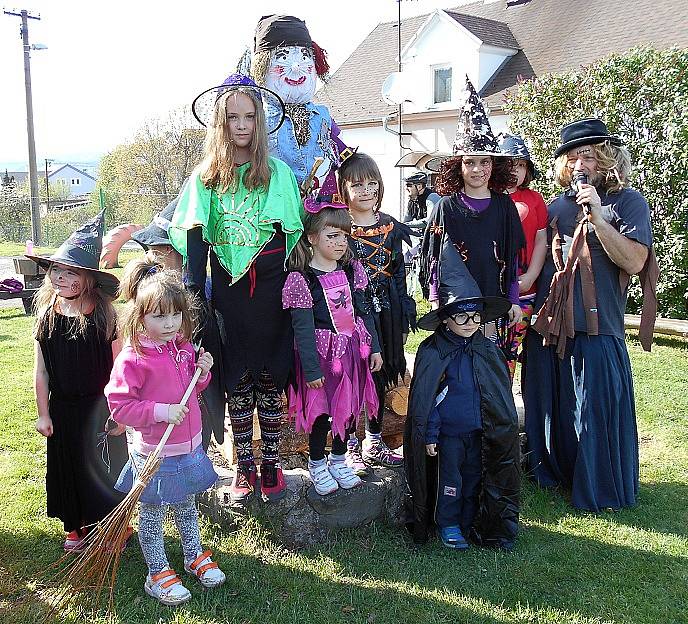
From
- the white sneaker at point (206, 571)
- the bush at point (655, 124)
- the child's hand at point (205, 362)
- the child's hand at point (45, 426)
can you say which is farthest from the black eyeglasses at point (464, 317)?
the bush at point (655, 124)

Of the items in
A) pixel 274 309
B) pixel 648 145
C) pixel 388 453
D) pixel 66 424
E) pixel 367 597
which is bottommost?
A: pixel 367 597

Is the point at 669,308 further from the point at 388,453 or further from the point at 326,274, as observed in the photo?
the point at 326,274

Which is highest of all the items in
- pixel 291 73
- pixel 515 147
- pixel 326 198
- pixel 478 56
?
pixel 478 56

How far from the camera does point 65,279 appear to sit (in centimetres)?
339

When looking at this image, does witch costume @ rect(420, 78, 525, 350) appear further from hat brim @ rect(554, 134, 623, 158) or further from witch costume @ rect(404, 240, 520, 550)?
hat brim @ rect(554, 134, 623, 158)

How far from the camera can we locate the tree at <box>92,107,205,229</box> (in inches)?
917

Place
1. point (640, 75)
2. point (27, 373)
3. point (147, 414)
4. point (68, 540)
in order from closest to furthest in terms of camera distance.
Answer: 1. point (147, 414)
2. point (68, 540)
3. point (27, 373)
4. point (640, 75)

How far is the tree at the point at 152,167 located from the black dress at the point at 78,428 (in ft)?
66.2

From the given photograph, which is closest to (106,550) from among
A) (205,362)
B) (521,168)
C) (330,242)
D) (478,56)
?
(205,362)

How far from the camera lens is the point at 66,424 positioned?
3500 millimetres

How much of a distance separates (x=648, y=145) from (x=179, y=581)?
7.58 metres

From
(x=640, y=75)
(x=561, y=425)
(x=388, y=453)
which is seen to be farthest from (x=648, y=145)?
(x=388, y=453)

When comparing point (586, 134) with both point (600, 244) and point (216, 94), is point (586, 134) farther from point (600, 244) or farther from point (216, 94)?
point (216, 94)

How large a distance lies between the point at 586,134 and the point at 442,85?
1600 centimetres
